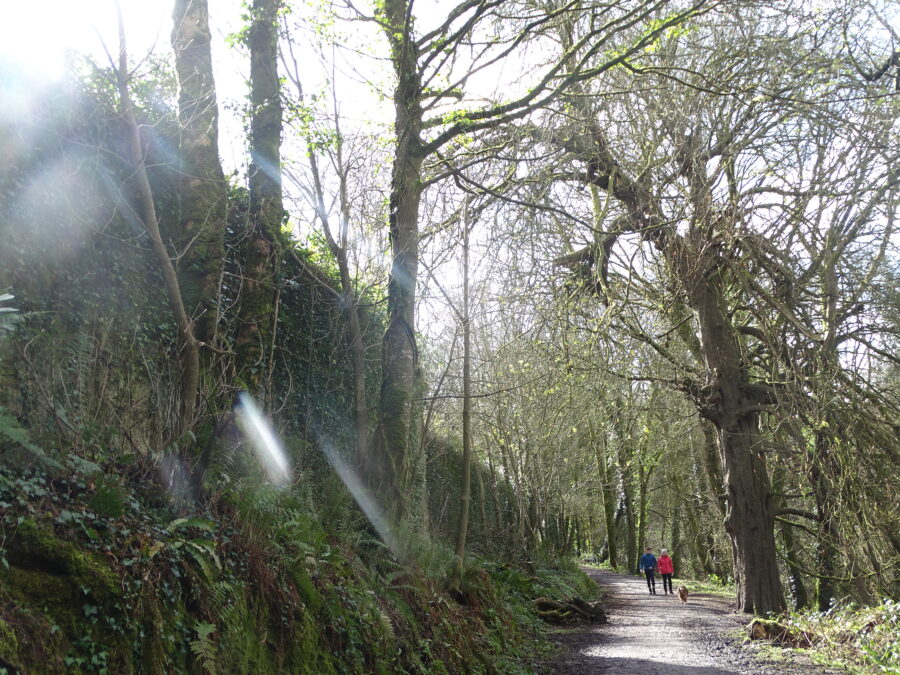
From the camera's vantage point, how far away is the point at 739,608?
12242mm

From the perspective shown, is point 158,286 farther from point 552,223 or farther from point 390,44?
point 552,223

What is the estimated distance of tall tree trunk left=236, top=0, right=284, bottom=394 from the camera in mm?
7738

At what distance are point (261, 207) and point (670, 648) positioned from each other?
29.9ft

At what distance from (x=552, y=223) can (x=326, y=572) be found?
7.67 meters

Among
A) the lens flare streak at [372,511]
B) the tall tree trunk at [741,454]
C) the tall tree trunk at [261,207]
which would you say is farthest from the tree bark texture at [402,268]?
the tall tree trunk at [741,454]

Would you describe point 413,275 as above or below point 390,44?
below

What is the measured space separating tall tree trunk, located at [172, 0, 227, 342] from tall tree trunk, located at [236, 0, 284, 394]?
22.1 inches

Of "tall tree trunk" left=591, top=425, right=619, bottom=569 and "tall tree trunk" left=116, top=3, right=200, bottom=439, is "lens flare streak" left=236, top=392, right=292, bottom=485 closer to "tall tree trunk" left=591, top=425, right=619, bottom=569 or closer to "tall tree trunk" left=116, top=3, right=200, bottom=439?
"tall tree trunk" left=116, top=3, right=200, bottom=439

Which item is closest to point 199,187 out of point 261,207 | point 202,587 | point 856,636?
point 261,207

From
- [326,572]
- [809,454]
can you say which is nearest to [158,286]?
[326,572]

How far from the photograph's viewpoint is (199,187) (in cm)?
769

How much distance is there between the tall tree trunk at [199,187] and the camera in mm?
7270

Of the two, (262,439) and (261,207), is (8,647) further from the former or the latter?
(261,207)

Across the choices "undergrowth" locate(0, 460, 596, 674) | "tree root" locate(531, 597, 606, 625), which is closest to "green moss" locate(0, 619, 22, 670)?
"undergrowth" locate(0, 460, 596, 674)
